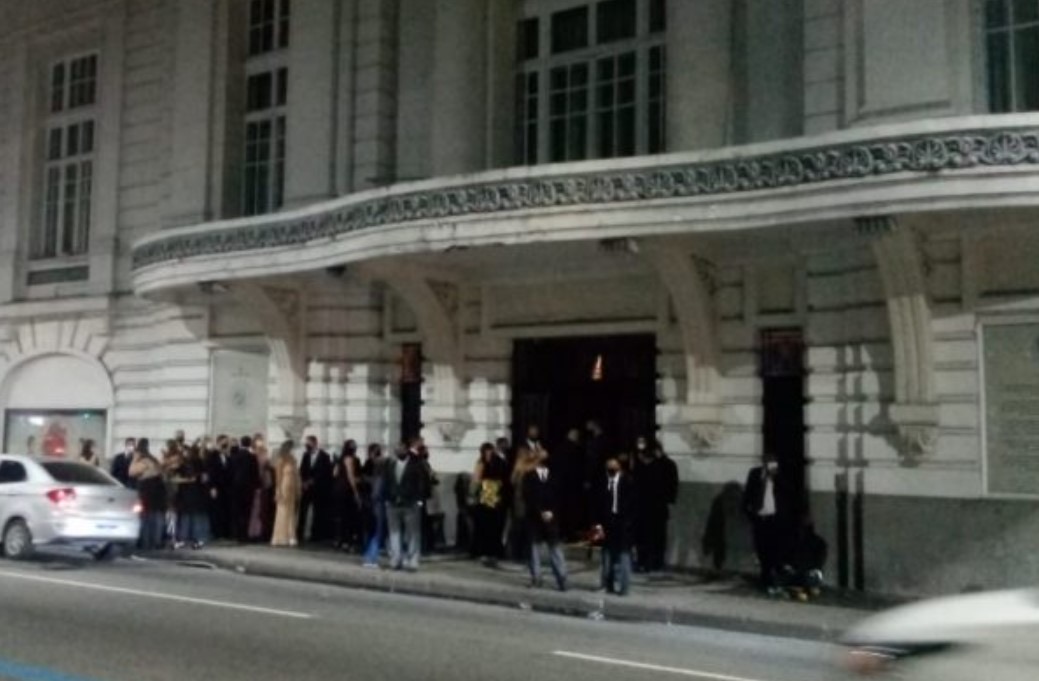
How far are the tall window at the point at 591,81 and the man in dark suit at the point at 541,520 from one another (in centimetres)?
628

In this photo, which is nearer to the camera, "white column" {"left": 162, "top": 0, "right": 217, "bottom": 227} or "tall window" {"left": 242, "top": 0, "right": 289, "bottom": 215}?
"tall window" {"left": 242, "top": 0, "right": 289, "bottom": 215}

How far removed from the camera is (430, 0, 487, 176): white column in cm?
2141

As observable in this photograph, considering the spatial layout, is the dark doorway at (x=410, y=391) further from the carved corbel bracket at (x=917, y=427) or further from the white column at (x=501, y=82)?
the carved corbel bracket at (x=917, y=427)

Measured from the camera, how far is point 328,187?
22797 millimetres

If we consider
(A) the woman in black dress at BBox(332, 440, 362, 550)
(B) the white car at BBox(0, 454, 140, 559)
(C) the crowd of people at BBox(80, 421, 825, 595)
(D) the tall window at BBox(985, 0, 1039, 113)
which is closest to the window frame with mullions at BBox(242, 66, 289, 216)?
(C) the crowd of people at BBox(80, 421, 825, 595)

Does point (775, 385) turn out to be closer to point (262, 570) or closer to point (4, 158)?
point (262, 570)

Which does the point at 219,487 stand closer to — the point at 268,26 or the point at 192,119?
the point at 192,119

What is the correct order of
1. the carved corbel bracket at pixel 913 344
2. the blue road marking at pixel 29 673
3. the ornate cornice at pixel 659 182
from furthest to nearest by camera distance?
the carved corbel bracket at pixel 913 344, the ornate cornice at pixel 659 182, the blue road marking at pixel 29 673

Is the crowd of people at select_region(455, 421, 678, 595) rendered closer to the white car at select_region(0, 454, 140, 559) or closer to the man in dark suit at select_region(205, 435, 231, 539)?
the man in dark suit at select_region(205, 435, 231, 539)

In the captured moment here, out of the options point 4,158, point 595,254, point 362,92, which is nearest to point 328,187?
point 362,92

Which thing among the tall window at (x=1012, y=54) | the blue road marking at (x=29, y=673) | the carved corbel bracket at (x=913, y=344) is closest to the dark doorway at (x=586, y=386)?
the carved corbel bracket at (x=913, y=344)

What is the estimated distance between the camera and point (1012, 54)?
54.0 feet

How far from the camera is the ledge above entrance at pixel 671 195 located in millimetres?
14102

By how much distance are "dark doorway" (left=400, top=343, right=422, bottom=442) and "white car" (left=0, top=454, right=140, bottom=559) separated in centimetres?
505
